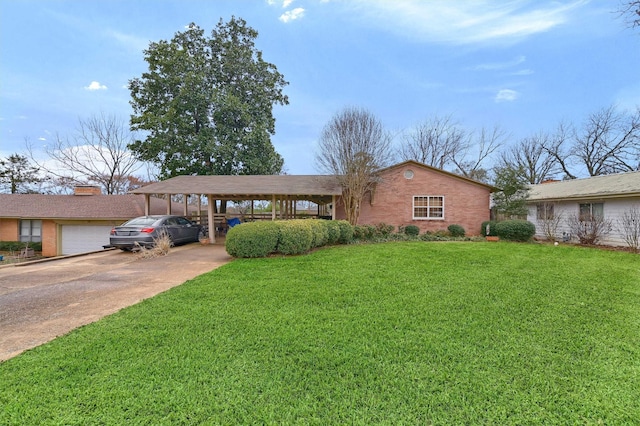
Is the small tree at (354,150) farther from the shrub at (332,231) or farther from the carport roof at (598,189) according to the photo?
the carport roof at (598,189)

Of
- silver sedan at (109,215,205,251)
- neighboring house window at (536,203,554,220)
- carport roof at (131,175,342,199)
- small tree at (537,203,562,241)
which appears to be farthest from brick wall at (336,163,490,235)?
silver sedan at (109,215,205,251)

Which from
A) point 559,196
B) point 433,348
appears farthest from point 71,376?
point 559,196

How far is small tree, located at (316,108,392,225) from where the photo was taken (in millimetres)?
14664

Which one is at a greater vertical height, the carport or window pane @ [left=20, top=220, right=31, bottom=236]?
the carport

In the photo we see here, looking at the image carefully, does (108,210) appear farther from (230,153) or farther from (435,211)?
(435,211)

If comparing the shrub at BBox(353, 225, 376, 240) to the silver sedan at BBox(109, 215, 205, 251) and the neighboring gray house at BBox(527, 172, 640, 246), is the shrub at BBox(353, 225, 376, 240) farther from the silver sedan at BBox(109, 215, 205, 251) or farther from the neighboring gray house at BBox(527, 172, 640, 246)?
the neighboring gray house at BBox(527, 172, 640, 246)

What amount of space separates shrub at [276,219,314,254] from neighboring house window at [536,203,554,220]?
46.1 ft

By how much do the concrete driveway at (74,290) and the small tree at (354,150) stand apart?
751cm

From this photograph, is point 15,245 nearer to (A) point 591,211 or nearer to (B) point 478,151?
(A) point 591,211

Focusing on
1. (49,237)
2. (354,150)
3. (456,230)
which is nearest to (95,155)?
(49,237)

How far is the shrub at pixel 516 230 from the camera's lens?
46.3ft

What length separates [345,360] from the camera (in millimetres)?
3057

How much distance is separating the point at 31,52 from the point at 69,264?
1252 cm

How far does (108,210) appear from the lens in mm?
18188
